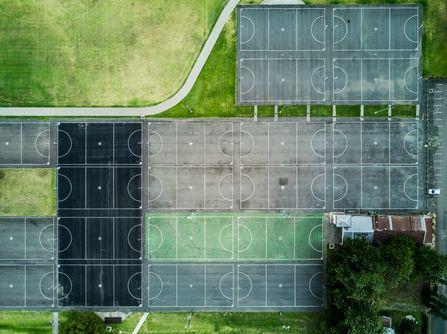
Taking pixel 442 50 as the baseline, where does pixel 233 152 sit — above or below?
below

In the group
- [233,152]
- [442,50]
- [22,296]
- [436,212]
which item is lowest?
[22,296]

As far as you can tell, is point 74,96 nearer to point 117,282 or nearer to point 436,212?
point 117,282

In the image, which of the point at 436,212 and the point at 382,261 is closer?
the point at 382,261

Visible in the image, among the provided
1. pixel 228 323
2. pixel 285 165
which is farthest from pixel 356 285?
pixel 228 323

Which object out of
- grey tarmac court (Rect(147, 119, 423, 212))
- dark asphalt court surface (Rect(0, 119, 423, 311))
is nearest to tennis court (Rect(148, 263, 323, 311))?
dark asphalt court surface (Rect(0, 119, 423, 311))

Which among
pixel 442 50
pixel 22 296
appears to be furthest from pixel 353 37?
pixel 22 296

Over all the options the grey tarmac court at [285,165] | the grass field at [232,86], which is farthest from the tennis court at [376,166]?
the grass field at [232,86]

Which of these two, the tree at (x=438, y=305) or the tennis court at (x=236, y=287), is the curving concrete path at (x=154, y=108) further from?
the tree at (x=438, y=305)
